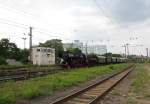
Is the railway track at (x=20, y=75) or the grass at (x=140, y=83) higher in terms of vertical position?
the railway track at (x=20, y=75)

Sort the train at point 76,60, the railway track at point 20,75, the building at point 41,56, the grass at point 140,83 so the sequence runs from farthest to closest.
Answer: the building at point 41,56
the train at point 76,60
the railway track at point 20,75
the grass at point 140,83

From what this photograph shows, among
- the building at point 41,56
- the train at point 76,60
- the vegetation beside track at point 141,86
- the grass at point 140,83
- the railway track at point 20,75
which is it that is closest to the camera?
the vegetation beside track at point 141,86

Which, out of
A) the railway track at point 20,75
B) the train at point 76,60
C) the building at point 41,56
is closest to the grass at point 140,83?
the railway track at point 20,75

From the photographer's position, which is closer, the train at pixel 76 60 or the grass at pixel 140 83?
the grass at pixel 140 83

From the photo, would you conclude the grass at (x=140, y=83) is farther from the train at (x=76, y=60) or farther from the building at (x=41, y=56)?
the building at (x=41, y=56)

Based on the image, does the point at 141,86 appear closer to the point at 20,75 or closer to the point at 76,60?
the point at 20,75

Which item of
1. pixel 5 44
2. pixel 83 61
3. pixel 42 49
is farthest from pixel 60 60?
pixel 5 44

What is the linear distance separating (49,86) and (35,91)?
10.9 ft

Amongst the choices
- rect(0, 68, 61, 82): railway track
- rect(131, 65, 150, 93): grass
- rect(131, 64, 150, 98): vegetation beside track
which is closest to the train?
rect(0, 68, 61, 82): railway track

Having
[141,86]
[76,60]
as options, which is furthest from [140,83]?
[76,60]

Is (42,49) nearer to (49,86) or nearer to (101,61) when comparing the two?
(101,61)

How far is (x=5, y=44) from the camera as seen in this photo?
83062mm

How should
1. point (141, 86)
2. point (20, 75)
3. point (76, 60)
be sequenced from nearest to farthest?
point (141, 86) < point (20, 75) < point (76, 60)

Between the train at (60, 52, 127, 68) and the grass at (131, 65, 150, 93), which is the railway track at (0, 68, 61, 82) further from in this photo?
the train at (60, 52, 127, 68)
